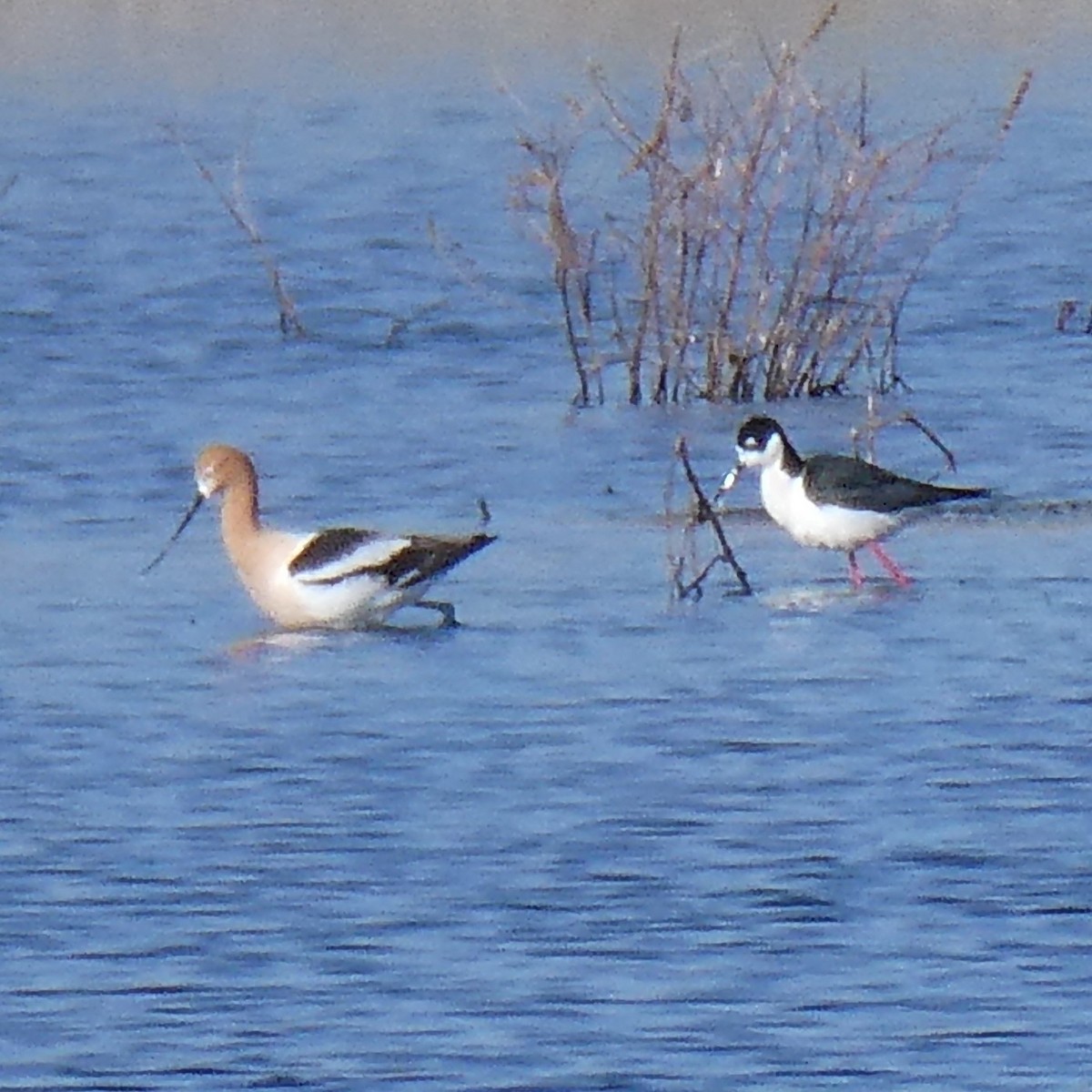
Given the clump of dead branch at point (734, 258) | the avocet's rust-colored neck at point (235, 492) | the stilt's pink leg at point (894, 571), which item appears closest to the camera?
the avocet's rust-colored neck at point (235, 492)

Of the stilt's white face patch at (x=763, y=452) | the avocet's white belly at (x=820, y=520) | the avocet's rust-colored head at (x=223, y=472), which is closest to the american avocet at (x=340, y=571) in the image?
the avocet's rust-colored head at (x=223, y=472)

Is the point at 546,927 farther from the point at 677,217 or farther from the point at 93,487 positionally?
the point at 677,217

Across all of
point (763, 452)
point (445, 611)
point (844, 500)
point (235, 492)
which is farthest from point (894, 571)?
point (235, 492)

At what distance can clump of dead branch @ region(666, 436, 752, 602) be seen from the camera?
386 inches

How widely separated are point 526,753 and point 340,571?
1.74 meters

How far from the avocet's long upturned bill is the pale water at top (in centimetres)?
15

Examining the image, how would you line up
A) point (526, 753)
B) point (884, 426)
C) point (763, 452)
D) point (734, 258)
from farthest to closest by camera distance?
point (734, 258) → point (884, 426) → point (763, 452) → point (526, 753)

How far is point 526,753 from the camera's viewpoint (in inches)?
318

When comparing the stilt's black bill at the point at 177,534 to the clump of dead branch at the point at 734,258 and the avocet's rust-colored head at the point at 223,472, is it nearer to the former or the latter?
the avocet's rust-colored head at the point at 223,472

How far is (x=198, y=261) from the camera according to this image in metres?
19.0

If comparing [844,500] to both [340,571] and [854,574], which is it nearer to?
[854,574]

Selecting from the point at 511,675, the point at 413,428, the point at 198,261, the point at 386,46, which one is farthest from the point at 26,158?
the point at 511,675

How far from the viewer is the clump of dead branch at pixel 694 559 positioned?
980cm

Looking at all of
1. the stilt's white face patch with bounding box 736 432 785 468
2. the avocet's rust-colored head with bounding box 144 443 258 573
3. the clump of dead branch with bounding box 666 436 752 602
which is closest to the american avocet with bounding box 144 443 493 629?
the avocet's rust-colored head with bounding box 144 443 258 573
